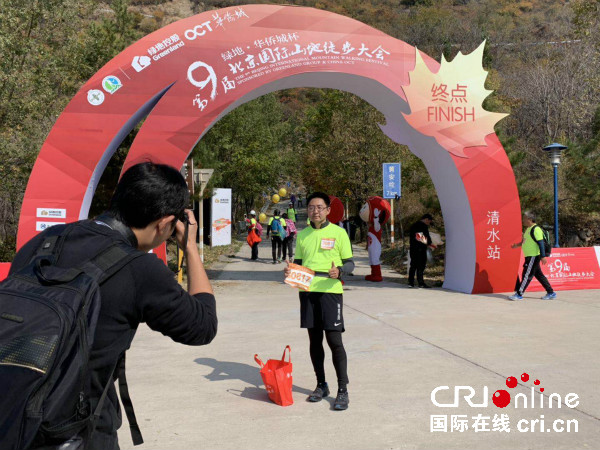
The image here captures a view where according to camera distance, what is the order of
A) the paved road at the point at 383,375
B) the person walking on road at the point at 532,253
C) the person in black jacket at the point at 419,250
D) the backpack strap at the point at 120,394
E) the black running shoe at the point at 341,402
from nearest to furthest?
the backpack strap at the point at 120,394
the paved road at the point at 383,375
the black running shoe at the point at 341,402
the person walking on road at the point at 532,253
the person in black jacket at the point at 419,250

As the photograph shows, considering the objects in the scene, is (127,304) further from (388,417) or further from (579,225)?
(579,225)

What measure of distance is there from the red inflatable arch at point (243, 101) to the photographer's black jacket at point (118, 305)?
810cm

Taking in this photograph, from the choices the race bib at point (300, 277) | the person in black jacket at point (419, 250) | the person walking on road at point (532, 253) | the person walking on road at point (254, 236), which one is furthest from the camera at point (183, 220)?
the person walking on road at point (254, 236)

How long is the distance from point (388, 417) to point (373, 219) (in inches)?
370

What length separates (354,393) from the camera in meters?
5.00

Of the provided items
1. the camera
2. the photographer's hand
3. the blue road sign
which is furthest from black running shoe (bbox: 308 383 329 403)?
the blue road sign

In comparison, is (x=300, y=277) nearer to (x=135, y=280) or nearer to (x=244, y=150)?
(x=135, y=280)

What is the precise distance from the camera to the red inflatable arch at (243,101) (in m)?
9.46

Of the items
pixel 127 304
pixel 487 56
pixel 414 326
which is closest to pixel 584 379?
pixel 414 326

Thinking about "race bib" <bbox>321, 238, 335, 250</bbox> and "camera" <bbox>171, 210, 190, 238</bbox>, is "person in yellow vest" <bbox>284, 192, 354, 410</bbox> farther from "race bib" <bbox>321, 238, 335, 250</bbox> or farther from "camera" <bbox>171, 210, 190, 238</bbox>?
"camera" <bbox>171, 210, 190, 238</bbox>

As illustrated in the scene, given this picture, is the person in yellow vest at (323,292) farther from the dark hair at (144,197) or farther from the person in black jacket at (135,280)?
the dark hair at (144,197)

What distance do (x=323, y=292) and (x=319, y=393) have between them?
867mm

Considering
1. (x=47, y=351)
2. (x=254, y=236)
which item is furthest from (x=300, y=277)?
(x=254, y=236)

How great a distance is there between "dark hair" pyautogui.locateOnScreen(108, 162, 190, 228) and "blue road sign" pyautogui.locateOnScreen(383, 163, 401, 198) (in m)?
16.5
